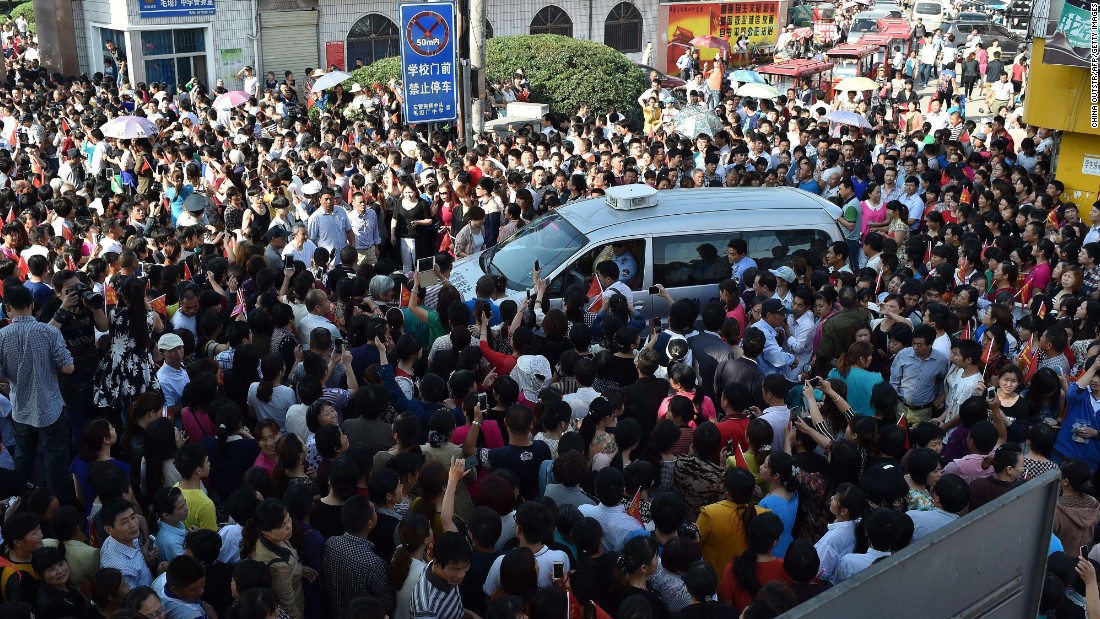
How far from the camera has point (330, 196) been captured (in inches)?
409

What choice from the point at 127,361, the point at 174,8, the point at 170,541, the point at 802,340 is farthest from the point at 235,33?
the point at 170,541

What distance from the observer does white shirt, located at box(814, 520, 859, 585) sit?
16.2 feet

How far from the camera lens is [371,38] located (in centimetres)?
2683

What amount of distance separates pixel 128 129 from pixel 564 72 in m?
9.89

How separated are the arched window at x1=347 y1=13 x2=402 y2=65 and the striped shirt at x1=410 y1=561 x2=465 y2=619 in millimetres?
23395

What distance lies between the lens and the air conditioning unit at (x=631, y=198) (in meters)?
9.32

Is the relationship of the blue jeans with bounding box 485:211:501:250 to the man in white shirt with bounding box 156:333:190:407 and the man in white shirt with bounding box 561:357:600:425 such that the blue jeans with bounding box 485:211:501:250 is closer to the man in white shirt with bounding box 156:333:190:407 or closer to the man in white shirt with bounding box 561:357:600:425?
the man in white shirt with bounding box 561:357:600:425

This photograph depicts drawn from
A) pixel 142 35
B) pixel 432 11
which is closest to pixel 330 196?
pixel 432 11

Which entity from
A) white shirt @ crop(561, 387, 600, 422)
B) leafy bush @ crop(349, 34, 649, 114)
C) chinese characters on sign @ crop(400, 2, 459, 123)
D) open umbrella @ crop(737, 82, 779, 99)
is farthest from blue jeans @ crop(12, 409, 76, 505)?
leafy bush @ crop(349, 34, 649, 114)

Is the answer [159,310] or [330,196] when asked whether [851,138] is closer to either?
[330,196]

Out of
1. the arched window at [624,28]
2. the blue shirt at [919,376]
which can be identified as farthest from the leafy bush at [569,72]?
the blue shirt at [919,376]

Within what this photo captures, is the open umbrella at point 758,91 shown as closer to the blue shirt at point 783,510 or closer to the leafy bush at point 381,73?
the leafy bush at point 381,73

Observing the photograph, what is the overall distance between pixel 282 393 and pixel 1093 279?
6.58m

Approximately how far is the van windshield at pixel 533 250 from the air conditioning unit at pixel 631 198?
441mm
